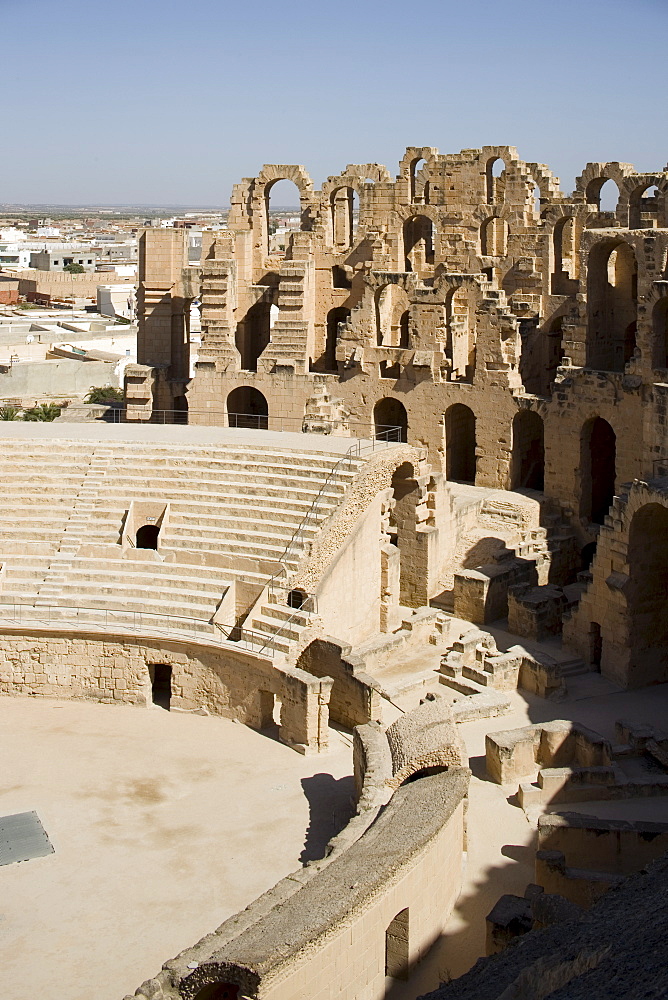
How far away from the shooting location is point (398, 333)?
1308 inches

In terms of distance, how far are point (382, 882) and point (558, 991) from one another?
3694 millimetres

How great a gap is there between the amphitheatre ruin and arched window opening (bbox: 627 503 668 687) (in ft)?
0.20

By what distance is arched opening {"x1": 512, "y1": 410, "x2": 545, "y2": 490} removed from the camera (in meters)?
29.4

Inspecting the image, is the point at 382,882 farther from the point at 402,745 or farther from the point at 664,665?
the point at 664,665

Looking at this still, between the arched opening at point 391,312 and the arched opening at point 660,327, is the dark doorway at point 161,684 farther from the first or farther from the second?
the arched opening at point 391,312

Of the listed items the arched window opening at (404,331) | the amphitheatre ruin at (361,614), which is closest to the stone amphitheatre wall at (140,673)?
the amphitheatre ruin at (361,614)

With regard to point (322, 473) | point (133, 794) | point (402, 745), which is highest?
point (322, 473)

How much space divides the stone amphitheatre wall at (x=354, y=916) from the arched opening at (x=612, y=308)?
50.1 feet

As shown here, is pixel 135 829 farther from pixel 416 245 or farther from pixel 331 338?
pixel 416 245

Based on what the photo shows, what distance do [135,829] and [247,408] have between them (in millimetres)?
16603

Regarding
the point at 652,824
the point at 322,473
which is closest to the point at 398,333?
the point at 322,473

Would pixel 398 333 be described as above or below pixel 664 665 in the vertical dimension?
above

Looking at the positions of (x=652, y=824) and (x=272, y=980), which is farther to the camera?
(x=652, y=824)

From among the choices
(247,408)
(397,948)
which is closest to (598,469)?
(247,408)
